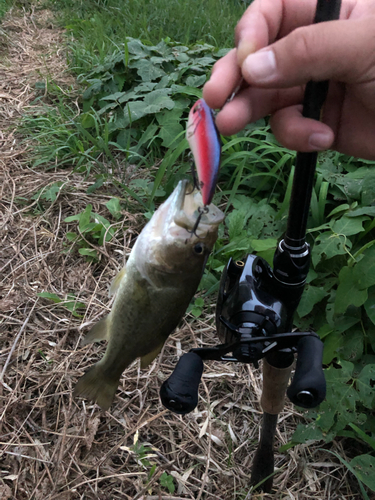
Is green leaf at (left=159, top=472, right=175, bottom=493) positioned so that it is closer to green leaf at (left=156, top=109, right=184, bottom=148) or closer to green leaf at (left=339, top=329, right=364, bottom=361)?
green leaf at (left=339, top=329, right=364, bottom=361)

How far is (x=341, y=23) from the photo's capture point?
1089 mm

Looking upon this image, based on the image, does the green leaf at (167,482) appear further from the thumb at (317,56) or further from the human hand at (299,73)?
the thumb at (317,56)

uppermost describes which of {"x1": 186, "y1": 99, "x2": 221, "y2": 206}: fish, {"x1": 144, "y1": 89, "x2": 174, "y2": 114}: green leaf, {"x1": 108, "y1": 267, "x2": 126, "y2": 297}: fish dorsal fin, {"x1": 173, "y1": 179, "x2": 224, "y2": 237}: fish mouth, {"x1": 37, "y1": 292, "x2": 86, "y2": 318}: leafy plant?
{"x1": 186, "y1": 99, "x2": 221, "y2": 206}: fish

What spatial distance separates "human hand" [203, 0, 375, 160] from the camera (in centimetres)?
109

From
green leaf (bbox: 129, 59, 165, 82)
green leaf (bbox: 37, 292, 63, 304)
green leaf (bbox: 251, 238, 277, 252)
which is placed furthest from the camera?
green leaf (bbox: 129, 59, 165, 82)

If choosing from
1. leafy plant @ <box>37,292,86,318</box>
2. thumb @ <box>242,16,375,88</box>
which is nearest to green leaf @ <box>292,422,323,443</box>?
leafy plant @ <box>37,292,86,318</box>

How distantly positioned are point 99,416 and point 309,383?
162 centimetres

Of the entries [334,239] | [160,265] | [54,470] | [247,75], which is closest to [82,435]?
[54,470]

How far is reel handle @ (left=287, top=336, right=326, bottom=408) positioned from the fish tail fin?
914 millimetres

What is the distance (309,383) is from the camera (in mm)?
1153

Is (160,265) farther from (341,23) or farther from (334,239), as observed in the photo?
(334,239)

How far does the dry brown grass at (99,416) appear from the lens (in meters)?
2.19

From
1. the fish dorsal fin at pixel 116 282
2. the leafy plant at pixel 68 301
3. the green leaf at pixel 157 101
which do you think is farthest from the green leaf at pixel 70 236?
the fish dorsal fin at pixel 116 282

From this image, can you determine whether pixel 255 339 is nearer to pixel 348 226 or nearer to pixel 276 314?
pixel 276 314
